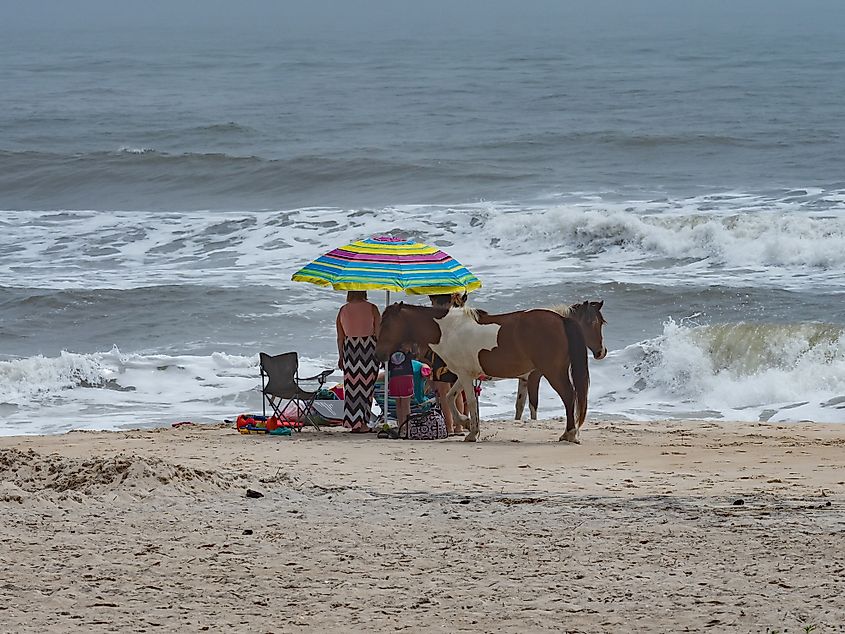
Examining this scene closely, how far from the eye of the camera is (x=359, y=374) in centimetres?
1004

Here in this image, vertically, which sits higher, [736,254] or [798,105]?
[798,105]

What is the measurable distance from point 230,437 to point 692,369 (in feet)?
19.9

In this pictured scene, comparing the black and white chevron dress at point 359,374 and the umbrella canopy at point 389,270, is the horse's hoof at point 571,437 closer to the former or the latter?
the umbrella canopy at point 389,270

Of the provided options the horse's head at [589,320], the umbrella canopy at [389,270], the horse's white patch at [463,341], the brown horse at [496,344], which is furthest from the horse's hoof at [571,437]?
the umbrella canopy at [389,270]

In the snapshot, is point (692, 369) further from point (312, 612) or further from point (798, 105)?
point (798, 105)

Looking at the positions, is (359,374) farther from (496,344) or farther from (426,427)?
(496,344)

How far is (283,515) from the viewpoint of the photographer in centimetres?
656

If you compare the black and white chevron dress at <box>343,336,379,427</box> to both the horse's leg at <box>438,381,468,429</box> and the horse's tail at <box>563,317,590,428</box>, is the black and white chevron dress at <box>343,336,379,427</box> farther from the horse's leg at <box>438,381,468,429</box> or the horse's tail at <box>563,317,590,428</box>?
the horse's tail at <box>563,317,590,428</box>

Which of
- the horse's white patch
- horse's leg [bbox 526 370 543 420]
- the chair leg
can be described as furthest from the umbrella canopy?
horse's leg [bbox 526 370 543 420]

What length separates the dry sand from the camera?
5.03m

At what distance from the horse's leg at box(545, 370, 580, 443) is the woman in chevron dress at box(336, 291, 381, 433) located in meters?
1.42

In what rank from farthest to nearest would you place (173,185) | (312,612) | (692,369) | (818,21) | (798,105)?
1. (818,21)
2. (798,105)
3. (173,185)
4. (692,369)
5. (312,612)

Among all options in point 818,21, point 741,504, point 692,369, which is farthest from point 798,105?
point 818,21

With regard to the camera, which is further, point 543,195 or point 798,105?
point 798,105
